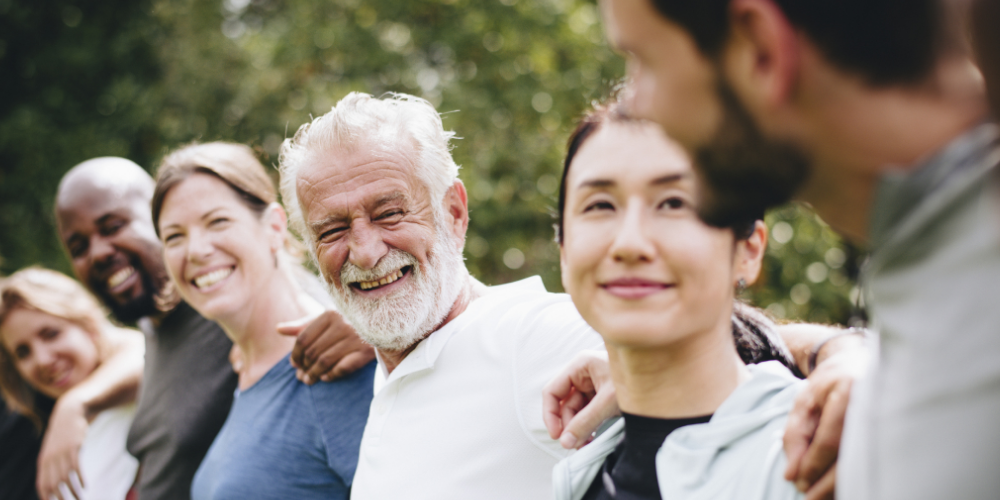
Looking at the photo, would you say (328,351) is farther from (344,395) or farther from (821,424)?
(821,424)

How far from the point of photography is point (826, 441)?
42.8 inches

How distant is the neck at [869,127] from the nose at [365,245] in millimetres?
1432

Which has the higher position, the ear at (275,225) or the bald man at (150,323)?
the ear at (275,225)

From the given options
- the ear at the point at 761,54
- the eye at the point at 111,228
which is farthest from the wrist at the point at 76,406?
the ear at the point at 761,54

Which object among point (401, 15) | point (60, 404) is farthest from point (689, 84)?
point (401, 15)

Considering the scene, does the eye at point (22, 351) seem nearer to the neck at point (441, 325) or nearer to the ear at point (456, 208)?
the neck at point (441, 325)

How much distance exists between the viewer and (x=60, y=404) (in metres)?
3.60

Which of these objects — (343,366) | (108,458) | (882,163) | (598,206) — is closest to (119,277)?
(108,458)

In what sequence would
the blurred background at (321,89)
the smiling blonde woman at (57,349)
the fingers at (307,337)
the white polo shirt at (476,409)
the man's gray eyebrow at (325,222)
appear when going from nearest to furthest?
the white polo shirt at (476,409) < the man's gray eyebrow at (325,222) < the fingers at (307,337) < the smiling blonde woman at (57,349) < the blurred background at (321,89)

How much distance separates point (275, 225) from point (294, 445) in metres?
1.14

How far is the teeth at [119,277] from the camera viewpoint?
356 cm

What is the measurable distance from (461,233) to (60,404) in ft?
8.16

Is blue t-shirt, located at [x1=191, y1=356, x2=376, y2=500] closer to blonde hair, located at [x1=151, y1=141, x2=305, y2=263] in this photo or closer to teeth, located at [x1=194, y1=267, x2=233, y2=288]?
teeth, located at [x1=194, y1=267, x2=233, y2=288]

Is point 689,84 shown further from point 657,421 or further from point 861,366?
point 657,421
